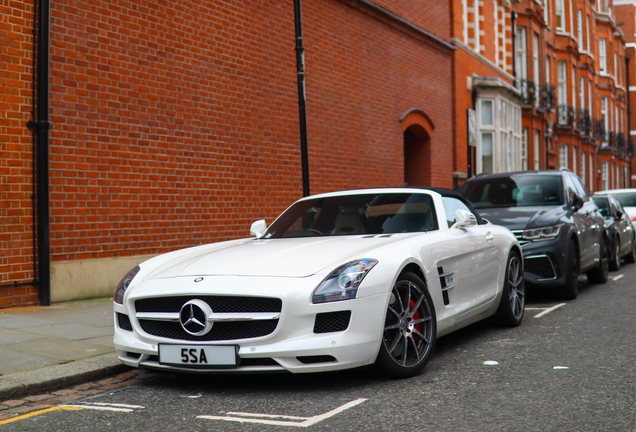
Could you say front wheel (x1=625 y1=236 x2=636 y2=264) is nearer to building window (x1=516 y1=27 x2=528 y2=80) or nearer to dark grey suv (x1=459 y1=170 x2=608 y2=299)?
dark grey suv (x1=459 y1=170 x2=608 y2=299)

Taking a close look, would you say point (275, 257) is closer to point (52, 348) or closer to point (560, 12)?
point (52, 348)

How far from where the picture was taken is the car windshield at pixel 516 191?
9906 millimetres

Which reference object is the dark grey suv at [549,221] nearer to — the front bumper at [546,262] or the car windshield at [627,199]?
the front bumper at [546,262]

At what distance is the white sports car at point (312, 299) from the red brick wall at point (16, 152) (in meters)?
3.25

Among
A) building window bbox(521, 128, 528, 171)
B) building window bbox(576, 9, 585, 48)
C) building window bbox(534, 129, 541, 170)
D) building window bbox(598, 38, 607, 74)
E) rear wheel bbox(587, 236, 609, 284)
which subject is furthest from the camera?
building window bbox(598, 38, 607, 74)

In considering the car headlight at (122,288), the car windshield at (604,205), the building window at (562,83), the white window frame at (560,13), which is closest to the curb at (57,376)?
the car headlight at (122,288)

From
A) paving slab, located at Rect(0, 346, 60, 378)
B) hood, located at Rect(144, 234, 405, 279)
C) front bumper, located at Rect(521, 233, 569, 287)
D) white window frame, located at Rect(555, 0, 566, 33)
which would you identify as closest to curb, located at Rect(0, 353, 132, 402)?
paving slab, located at Rect(0, 346, 60, 378)

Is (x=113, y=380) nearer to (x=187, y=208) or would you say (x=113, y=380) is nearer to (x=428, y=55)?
(x=187, y=208)

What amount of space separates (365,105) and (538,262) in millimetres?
8258

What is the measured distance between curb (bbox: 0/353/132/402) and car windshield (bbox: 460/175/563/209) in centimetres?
614

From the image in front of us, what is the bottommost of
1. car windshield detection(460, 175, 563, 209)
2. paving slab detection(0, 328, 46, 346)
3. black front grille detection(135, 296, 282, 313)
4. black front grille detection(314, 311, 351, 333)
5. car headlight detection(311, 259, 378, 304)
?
paving slab detection(0, 328, 46, 346)

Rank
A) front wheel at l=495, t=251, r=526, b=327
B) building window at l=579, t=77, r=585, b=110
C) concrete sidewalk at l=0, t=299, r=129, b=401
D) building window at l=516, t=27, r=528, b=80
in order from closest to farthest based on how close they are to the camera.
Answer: concrete sidewalk at l=0, t=299, r=129, b=401
front wheel at l=495, t=251, r=526, b=327
building window at l=516, t=27, r=528, b=80
building window at l=579, t=77, r=585, b=110

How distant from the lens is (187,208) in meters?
10.8

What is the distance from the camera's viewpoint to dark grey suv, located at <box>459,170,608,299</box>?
870 centimetres
